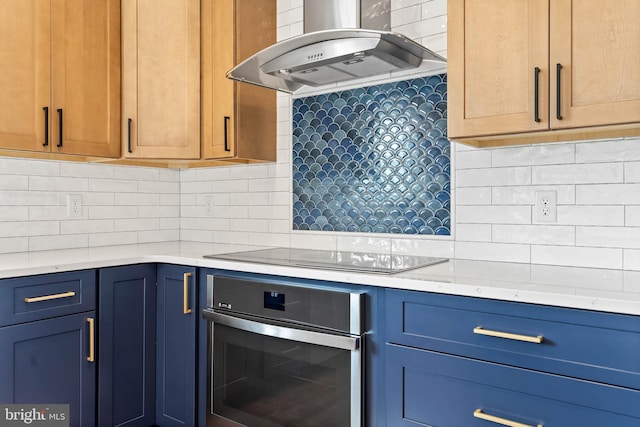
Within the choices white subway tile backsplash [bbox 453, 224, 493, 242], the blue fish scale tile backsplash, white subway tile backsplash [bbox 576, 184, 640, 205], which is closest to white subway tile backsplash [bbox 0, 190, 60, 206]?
the blue fish scale tile backsplash

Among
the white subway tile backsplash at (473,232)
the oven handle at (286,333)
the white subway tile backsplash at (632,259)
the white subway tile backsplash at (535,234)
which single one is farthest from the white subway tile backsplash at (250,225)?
the white subway tile backsplash at (632,259)

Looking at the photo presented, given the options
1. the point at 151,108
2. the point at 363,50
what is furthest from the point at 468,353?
the point at 151,108

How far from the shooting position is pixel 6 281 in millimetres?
1815

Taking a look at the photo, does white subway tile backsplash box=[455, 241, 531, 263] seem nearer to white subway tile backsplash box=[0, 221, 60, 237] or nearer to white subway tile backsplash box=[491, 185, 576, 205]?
white subway tile backsplash box=[491, 185, 576, 205]

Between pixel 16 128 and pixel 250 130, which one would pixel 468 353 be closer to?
pixel 250 130

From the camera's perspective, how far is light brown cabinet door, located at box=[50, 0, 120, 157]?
2.28 meters

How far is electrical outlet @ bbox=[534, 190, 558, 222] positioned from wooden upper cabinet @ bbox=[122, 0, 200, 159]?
161cm

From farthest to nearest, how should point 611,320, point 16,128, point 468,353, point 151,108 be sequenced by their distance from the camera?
point 151,108
point 16,128
point 468,353
point 611,320

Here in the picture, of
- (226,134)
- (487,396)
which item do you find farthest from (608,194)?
(226,134)

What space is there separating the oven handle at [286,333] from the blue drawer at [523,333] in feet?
0.49

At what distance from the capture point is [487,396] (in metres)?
1.45

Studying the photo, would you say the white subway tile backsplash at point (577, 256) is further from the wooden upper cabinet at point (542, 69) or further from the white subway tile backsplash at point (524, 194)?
the wooden upper cabinet at point (542, 69)

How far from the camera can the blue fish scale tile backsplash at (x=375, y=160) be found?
7.11 feet

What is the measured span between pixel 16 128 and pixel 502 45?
198 cm
